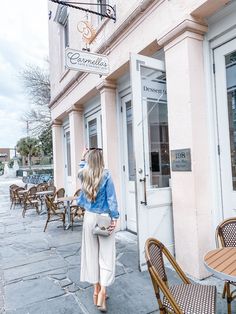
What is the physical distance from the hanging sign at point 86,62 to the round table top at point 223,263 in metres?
3.60

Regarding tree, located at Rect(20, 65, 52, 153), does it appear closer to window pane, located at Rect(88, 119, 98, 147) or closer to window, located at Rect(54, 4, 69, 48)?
window, located at Rect(54, 4, 69, 48)

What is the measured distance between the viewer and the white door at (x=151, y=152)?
3490 mm

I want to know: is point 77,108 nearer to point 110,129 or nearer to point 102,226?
point 110,129

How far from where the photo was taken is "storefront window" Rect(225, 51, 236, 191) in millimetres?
3154

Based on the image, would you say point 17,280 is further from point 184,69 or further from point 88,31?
point 88,31

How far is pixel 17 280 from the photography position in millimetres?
3512

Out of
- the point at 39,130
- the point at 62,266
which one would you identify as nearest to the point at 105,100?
the point at 62,266

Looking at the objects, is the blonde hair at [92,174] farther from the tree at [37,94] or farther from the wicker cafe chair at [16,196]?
the tree at [37,94]

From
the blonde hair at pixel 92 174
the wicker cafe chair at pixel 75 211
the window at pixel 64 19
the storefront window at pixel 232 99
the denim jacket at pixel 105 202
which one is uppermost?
the window at pixel 64 19

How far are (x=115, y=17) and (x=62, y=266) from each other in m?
4.41

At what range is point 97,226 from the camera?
2641 mm

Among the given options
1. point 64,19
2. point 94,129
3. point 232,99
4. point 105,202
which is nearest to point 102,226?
point 105,202

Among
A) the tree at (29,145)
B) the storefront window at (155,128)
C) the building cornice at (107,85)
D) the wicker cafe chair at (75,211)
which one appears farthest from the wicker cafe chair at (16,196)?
the tree at (29,145)

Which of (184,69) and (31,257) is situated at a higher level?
(184,69)
